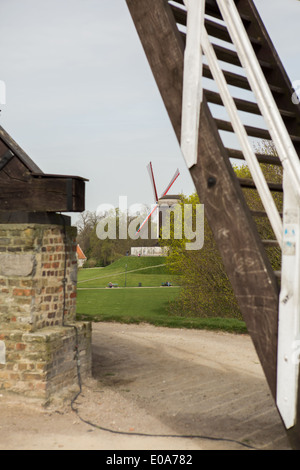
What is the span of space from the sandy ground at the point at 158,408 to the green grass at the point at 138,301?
84.6 inches

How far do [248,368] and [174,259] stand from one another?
11816 millimetres

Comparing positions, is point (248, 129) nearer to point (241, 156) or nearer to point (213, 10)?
point (241, 156)

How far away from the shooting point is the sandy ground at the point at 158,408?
493 cm

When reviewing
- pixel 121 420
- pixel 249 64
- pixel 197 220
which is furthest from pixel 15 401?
pixel 197 220

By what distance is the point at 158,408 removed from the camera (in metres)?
6.21

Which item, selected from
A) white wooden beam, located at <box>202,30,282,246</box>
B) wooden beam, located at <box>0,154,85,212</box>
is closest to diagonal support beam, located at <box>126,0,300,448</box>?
white wooden beam, located at <box>202,30,282,246</box>

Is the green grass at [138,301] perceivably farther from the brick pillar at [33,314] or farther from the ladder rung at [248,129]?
the ladder rung at [248,129]

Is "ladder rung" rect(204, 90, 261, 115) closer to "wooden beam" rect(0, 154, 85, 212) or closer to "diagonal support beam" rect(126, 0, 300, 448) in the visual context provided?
"diagonal support beam" rect(126, 0, 300, 448)

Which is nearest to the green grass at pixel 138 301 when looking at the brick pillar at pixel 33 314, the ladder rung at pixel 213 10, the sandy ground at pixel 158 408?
the sandy ground at pixel 158 408

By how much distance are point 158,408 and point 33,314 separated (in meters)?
2.03

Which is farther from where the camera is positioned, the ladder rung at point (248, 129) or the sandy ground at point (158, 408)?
the sandy ground at point (158, 408)

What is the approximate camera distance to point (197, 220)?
18.1 metres
